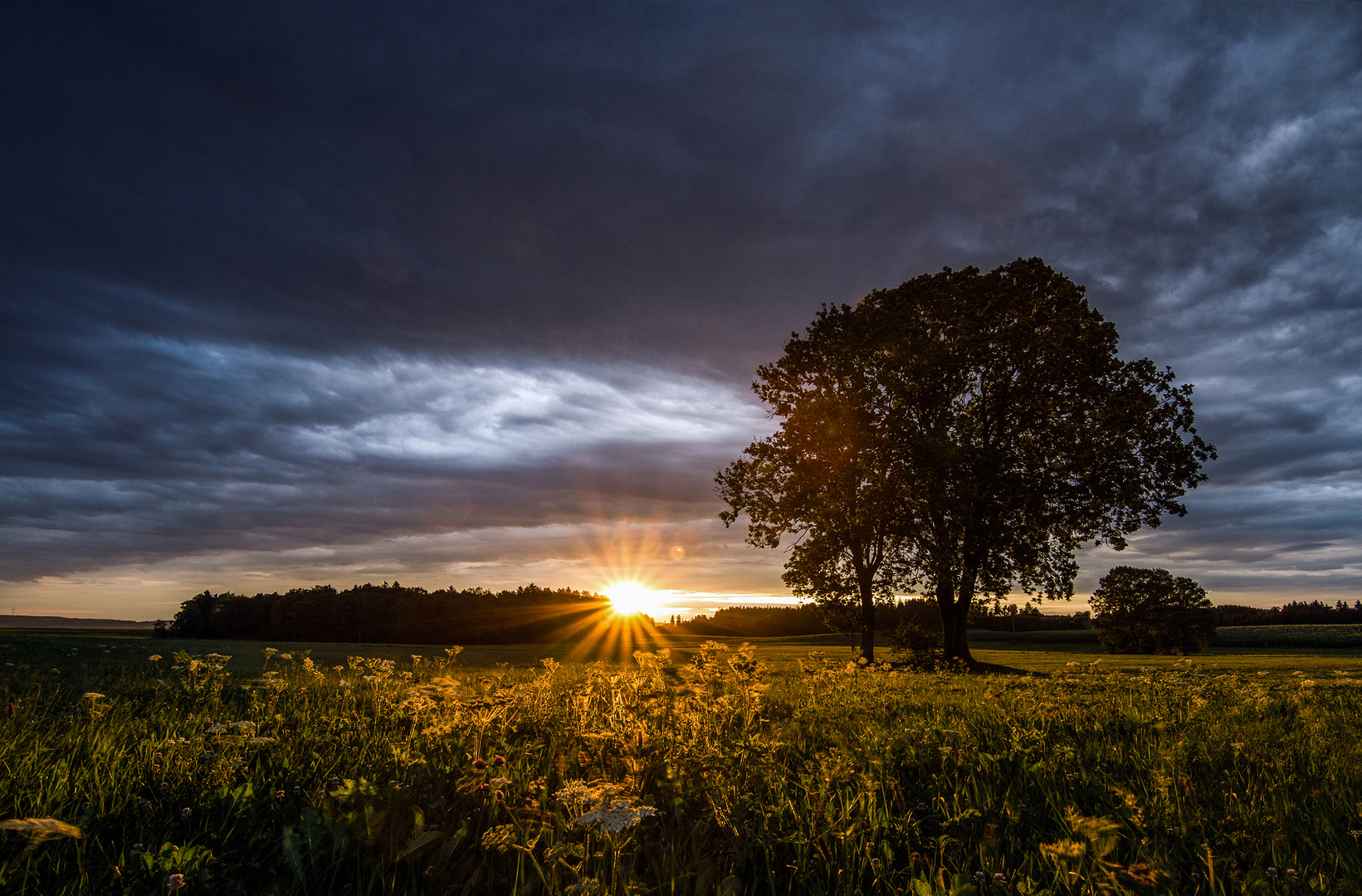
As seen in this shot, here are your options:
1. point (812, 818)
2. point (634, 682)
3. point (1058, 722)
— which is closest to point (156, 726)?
point (634, 682)

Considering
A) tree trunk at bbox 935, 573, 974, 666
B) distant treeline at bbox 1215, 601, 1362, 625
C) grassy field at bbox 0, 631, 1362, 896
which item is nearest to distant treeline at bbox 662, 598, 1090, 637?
distant treeline at bbox 1215, 601, 1362, 625

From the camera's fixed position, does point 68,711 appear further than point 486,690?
No

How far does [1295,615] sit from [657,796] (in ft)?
443

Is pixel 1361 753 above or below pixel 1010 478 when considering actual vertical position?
below

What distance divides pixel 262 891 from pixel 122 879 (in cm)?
52

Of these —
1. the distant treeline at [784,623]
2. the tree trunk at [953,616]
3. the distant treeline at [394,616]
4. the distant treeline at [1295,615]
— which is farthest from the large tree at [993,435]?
the distant treeline at [1295,615]

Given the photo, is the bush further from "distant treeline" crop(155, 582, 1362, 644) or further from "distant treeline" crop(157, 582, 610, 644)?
"distant treeline" crop(157, 582, 610, 644)

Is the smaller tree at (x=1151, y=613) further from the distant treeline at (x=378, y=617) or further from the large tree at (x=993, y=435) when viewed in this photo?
the distant treeline at (x=378, y=617)

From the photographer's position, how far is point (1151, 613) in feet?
172

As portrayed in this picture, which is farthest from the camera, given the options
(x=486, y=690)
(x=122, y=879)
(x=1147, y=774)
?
(x=486, y=690)

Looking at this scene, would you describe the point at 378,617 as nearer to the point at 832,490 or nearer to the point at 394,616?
the point at 394,616

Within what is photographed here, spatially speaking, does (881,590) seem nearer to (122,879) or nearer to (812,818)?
(812,818)

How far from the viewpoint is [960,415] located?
2600 centimetres

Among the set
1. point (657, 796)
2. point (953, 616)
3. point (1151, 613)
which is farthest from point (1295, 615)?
point (657, 796)
